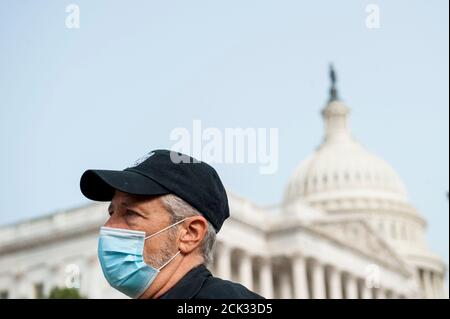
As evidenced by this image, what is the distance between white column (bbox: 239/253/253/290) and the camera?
214 feet

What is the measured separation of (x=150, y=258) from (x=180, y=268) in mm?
166

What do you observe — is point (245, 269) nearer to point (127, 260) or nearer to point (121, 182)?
point (127, 260)

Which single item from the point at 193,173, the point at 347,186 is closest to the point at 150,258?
the point at 193,173

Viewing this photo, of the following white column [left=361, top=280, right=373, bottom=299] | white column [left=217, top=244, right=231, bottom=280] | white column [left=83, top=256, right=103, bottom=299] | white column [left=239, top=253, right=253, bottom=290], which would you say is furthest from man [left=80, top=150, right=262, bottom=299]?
white column [left=361, top=280, right=373, bottom=299]

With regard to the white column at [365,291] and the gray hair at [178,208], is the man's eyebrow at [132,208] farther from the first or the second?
the white column at [365,291]

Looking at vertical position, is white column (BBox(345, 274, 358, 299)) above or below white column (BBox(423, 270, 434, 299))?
below

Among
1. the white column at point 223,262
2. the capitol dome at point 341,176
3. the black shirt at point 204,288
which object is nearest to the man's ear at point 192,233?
the black shirt at point 204,288

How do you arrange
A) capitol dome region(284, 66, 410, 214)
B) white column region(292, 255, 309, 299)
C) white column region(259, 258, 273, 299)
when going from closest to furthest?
white column region(259, 258, 273, 299), white column region(292, 255, 309, 299), capitol dome region(284, 66, 410, 214)

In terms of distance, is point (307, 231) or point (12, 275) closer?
point (12, 275)

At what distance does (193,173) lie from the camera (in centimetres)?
420

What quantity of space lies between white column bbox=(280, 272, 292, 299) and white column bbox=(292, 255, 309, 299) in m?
1.70

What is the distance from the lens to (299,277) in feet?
224

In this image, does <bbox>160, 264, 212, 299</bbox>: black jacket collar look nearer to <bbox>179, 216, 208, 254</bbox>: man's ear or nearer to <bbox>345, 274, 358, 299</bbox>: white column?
<bbox>179, 216, 208, 254</bbox>: man's ear
